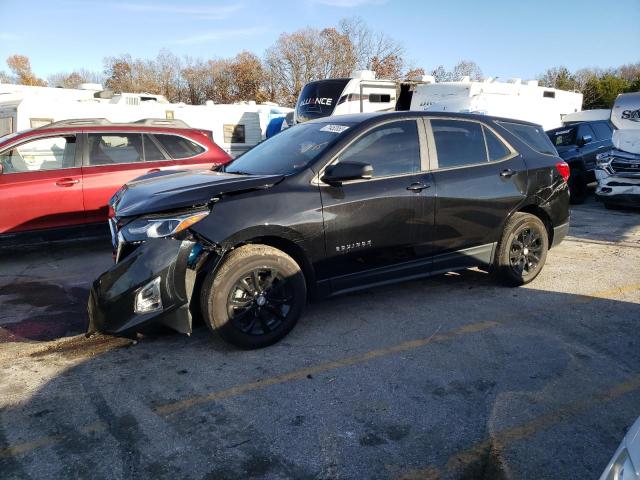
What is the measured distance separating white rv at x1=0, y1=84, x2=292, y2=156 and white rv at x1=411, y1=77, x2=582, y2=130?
6315mm

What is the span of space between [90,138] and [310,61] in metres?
35.6

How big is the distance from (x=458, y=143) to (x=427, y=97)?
9.52 meters

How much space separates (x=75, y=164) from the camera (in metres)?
6.68

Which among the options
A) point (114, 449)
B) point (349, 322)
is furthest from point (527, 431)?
point (114, 449)

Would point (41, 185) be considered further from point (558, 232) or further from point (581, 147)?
point (581, 147)

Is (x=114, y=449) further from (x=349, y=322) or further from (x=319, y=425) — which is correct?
(x=349, y=322)

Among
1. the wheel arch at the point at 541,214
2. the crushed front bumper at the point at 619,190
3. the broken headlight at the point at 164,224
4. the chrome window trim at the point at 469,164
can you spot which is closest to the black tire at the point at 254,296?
the broken headlight at the point at 164,224

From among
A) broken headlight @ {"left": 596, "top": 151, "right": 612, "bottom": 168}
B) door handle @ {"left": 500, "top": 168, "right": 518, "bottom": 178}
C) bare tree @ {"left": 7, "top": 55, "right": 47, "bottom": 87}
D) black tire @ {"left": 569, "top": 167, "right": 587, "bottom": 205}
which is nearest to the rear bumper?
door handle @ {"left": 500, "top": 168, "right": 518, "bottom": 178}

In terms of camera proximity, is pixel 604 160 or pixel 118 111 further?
pixel 118 111

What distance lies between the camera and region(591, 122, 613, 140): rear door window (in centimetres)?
1230

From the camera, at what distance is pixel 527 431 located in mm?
2830

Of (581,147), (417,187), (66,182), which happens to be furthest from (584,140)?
(66,182)

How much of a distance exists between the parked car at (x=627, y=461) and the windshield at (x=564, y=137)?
11902 millimetres

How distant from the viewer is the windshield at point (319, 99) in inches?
529
